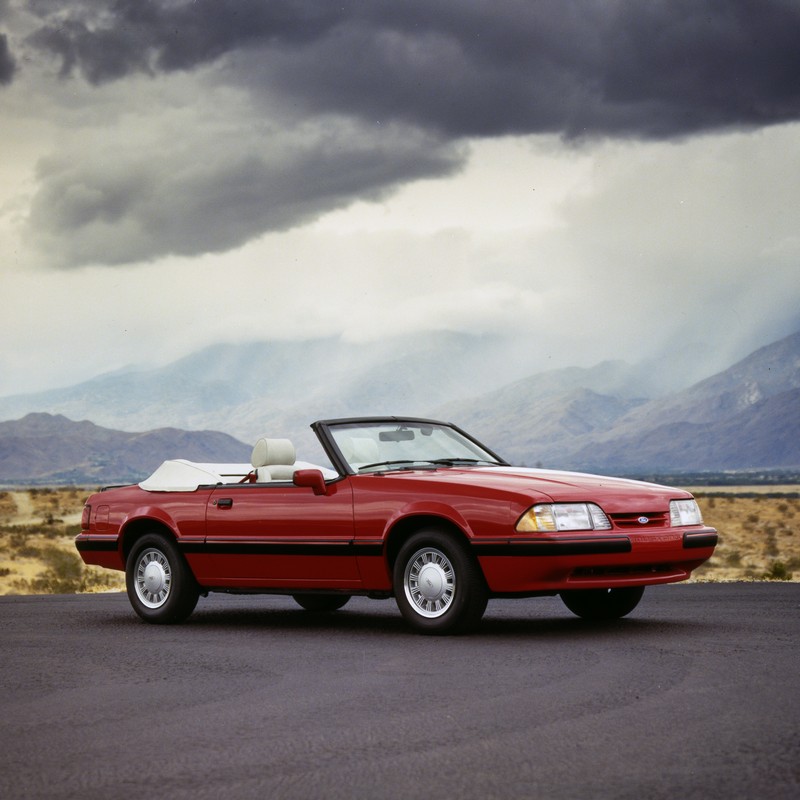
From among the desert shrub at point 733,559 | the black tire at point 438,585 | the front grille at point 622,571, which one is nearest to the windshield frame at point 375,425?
the black tire at point 438,585

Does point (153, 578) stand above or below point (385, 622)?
above

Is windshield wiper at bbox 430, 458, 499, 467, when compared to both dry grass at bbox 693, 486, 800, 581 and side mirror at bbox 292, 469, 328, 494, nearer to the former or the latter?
side mirror at bbox 292, 469, 328, 494

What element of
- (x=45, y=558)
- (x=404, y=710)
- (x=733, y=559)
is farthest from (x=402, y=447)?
(x=45, y=558)

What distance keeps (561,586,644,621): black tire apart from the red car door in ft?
6.54

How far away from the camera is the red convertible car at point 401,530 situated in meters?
10.2

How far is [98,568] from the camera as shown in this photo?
31.2 metres

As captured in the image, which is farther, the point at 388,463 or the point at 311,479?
the point at 388,463

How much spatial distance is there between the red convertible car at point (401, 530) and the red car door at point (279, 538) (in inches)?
0.5

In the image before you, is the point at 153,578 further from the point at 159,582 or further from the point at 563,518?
the point at 563,518

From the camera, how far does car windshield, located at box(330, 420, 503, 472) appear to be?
11.5 metres

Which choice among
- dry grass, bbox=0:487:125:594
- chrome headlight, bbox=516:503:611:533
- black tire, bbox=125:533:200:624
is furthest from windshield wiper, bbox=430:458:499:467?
dry grass, bbox=0:487:125:594

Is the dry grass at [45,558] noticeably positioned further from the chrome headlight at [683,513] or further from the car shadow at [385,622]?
the chrome headlight at [683,513]

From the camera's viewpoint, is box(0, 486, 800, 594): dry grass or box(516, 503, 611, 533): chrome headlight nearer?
box(516, 503, 611, 533): chrome headlight

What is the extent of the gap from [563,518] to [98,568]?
22.5 metres
